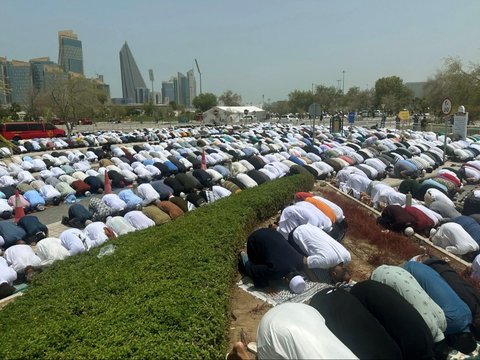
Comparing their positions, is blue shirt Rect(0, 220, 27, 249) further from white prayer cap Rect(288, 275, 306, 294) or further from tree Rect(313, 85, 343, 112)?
tree Rect(313, 85, 343, 112)

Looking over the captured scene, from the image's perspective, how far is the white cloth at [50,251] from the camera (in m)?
8.19

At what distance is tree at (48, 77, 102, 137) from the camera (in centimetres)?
3706

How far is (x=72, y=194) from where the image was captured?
14.6m

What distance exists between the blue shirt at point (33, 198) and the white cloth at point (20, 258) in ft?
18.5

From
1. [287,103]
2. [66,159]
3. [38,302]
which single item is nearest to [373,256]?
[38,302]

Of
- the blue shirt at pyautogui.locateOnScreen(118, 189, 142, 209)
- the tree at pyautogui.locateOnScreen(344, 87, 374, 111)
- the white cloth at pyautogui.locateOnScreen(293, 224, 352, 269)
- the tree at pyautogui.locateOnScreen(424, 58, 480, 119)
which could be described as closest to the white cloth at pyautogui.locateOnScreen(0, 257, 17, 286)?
the blue shirt at pyautogui.locateOnScreen(118, 189, 142, 209)

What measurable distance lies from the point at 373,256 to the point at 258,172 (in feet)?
26.4

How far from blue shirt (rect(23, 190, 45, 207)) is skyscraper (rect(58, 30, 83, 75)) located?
15692cm

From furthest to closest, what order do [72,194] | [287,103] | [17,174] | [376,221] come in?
[287,103] < [17,174] < [72,194] < [376,221]

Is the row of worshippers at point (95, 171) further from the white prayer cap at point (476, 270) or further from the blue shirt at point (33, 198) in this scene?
the white prayer cap at point (476, 270)

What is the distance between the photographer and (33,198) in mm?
13438

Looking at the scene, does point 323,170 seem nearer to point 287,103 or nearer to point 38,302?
point 38,302

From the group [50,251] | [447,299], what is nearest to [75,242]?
[50,251]

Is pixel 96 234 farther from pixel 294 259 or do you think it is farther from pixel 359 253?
pixel 359 253
